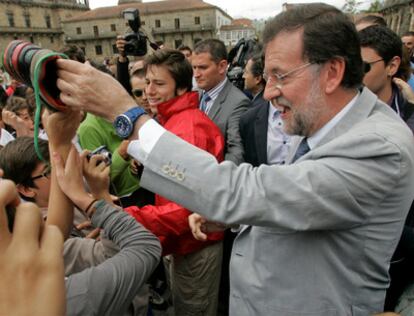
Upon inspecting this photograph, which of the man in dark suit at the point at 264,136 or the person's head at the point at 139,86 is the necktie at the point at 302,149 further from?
the person's head at the point at 139,86

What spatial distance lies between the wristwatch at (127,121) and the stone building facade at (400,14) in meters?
35.2

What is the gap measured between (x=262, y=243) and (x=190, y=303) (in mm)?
1511

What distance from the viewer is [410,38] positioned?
5.98m

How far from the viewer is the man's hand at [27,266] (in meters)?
0.62

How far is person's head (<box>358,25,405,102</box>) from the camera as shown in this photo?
2.55m

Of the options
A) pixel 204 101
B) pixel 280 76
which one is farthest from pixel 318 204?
pixel 204 101

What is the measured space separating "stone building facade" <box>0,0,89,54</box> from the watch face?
199 feet

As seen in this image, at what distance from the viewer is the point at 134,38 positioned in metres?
3.97

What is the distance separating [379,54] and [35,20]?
68203 mm

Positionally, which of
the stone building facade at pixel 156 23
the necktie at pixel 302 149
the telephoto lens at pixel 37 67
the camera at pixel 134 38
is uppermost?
the stone building facade at pixel 156 23

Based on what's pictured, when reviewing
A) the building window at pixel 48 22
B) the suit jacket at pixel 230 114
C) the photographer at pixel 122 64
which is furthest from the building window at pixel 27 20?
the suit jacket at pixel 230 114

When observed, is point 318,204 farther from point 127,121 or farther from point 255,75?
point 255,75

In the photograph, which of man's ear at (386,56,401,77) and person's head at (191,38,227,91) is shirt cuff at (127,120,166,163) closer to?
man's ear at (386,56,401,77)

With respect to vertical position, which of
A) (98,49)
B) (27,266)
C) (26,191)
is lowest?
(26,191)
